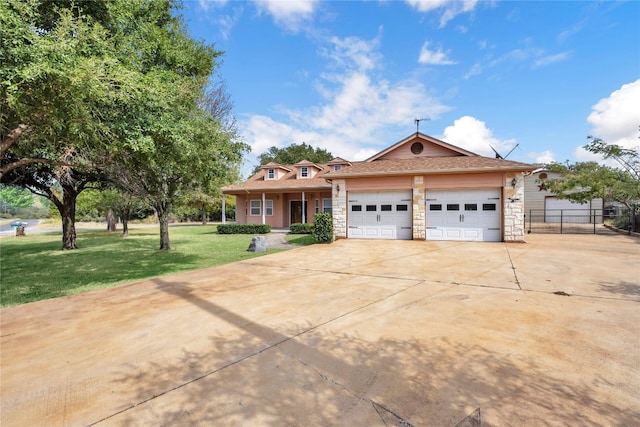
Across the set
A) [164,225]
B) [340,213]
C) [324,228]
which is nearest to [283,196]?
[340,213]

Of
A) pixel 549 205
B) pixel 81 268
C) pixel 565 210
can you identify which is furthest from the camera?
pixel 549 205

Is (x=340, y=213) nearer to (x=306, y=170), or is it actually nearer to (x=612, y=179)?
(x=306, y=170)

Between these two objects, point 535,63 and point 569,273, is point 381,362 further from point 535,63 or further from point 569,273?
point 535,63

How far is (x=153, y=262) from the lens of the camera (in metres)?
9.97

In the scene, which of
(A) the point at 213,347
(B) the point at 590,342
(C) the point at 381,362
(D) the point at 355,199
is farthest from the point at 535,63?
(A) the point at 213,347

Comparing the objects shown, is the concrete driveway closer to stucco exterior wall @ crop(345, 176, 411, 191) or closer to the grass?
the grass

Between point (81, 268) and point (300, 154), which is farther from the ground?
point (300, 154)

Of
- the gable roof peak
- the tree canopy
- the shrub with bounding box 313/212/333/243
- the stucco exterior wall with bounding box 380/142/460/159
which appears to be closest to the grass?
the tree canopy

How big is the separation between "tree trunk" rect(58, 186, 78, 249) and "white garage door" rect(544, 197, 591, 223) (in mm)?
30532

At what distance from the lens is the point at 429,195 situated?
1334 cm

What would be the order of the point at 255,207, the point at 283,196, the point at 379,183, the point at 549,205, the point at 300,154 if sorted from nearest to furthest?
the point at 379,183 → the point at 549,205 → the point at 283,196 → the point at 255,207 → the point at 300,154

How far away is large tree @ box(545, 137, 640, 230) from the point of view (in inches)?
600

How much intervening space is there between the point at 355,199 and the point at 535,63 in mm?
9761

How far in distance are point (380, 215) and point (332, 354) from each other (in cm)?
1134
